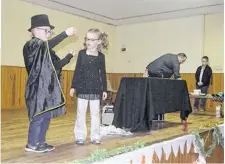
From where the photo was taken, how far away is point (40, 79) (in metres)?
2.35

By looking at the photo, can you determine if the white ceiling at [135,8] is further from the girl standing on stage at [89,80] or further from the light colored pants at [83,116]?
the light colored pants at [83,116]

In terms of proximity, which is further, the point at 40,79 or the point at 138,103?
the point at 138,103

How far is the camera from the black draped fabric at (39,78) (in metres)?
2.33

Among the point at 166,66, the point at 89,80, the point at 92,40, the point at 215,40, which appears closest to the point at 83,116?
the point at 89,80

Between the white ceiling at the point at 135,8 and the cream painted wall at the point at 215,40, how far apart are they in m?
0.21

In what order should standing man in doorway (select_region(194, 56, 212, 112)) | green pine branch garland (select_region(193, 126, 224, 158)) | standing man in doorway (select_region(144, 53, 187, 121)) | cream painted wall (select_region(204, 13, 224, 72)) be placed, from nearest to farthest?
green pine branch garland (select_region(193, 126, 224, 158)) → standing man in doorway (select_region(144, 53, 187, 121)) → standing man in doorway (select_region(194, 56, 212, 112)) → cream painted wall (select_region(204, 13, 224, 72))

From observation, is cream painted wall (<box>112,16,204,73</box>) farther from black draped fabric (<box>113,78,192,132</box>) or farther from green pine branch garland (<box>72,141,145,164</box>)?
green pine branch garland (<box>72,141,145,164</box>)

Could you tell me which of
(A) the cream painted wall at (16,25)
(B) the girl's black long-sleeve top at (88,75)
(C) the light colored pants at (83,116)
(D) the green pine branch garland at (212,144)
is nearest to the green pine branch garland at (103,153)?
(C) the light colored pants at (83,116)

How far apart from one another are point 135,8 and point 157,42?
49.0 inches

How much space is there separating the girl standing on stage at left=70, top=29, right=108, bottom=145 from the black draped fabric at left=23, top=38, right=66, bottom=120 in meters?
0.38

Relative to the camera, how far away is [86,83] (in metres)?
2.73

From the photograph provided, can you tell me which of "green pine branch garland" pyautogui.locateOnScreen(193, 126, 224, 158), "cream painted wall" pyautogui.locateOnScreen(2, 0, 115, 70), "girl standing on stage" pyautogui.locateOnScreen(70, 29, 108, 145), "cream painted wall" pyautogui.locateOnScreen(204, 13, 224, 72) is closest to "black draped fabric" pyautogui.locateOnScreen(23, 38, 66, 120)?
"girl standing on stage" pyautogui.locateOnScreen(70, 29, 108, 145)

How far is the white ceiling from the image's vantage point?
7.27 m

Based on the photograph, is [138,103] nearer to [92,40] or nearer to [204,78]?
[92,40]
